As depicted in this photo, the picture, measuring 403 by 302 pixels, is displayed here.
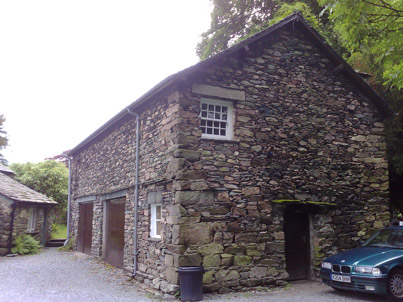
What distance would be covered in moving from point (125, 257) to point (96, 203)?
14.0ft

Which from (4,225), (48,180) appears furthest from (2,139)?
(4,225)

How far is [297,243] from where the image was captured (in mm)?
10805

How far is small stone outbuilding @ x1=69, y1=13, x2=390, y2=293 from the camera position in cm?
920

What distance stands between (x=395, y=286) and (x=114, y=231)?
939 cm

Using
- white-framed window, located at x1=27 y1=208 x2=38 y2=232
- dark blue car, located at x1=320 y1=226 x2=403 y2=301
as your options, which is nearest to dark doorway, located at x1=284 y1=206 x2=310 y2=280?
dark blue car, located at x1=320 y1=226 x2=403 y2=301

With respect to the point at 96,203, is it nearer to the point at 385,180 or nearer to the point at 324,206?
the point at 324,206

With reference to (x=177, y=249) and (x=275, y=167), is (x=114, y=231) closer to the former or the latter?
(x=177, y=249)

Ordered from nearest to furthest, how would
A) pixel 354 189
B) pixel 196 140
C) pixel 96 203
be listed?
pixel 196 140, pixel 354 189, pixel 96 203

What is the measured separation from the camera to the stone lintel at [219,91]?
378 inches

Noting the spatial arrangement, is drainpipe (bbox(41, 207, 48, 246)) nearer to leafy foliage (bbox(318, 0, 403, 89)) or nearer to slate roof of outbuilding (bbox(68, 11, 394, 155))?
slate roof of outbuilding (bbox(68, 11, 394, 155))

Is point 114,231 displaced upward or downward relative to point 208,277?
upward

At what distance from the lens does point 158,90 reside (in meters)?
9.99

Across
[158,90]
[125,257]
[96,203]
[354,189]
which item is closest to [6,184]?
[96,203]

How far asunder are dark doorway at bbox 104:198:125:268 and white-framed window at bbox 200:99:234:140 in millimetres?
4989
